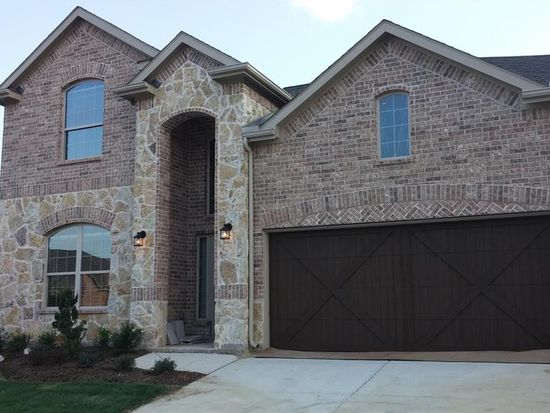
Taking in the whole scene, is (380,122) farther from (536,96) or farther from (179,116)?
(179,116)

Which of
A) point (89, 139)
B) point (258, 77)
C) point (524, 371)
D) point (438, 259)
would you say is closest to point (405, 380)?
point (524, 371)

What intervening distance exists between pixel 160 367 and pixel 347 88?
684cm

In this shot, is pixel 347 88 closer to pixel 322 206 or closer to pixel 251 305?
pixel 322 206

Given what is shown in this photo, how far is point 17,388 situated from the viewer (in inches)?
429

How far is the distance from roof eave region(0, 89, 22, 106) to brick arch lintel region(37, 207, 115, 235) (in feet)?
12.2

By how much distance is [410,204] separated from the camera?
12.5 metres

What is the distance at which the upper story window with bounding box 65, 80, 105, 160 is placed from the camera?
16672 mm

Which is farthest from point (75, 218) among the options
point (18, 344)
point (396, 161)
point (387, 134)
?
point (396, 161)

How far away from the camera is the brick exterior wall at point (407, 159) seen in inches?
465

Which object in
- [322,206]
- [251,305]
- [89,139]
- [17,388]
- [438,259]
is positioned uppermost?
[89,139]

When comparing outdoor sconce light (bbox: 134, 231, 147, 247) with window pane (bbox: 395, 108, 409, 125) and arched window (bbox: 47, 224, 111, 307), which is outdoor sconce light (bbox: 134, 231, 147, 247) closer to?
arched window (bbox: 47, 224, 111, 307)

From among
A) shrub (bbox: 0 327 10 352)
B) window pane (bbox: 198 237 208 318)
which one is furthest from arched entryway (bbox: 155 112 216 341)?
shrub (bbox: 0 327 10 352)

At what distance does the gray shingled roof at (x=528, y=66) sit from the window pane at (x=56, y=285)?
24.6 ft

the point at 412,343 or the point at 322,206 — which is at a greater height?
the point at 322,206
